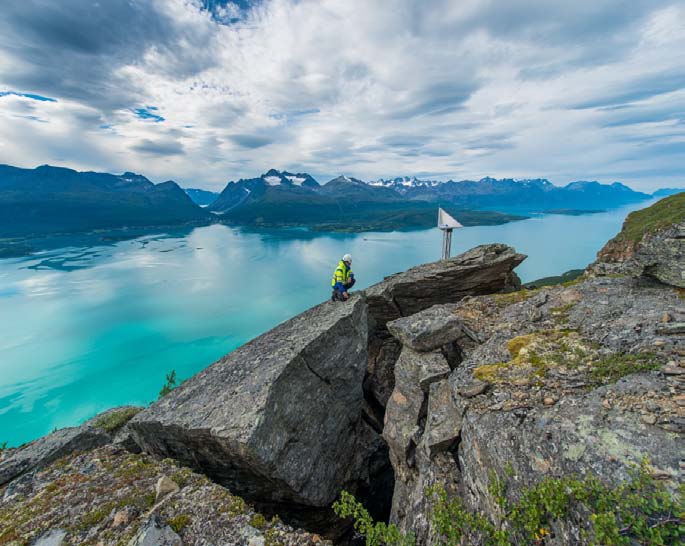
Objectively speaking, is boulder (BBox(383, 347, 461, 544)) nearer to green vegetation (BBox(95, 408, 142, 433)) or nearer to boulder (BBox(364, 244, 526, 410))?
boulder (BBox(364, 244, 526, 410))

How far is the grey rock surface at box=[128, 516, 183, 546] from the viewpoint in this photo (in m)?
6.70

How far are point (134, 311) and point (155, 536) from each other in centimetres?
9827

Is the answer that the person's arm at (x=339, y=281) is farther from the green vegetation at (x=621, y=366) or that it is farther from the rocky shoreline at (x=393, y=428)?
the green vegetation at (x=621, y=366)

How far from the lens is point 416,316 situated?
43.8 feet

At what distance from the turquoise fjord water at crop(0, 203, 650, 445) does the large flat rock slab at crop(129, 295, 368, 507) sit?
52024 millimetres

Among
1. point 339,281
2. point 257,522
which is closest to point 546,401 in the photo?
point 257,522

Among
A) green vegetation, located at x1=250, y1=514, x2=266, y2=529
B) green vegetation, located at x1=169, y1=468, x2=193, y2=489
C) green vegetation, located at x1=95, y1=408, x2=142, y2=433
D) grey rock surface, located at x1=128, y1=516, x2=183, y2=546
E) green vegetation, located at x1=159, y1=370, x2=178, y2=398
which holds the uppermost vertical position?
grey rock surface, located at x1=128, y1=516, x2=183, y2=546

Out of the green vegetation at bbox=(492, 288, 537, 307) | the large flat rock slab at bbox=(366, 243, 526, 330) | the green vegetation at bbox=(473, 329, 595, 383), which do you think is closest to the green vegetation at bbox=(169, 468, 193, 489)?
the green vegetation at bbox=(473, 329, 595, 383)

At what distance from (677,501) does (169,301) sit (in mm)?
A: 108169

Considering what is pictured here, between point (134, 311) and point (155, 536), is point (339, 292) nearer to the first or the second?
point (155, 536)

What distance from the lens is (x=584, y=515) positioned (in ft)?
17.1

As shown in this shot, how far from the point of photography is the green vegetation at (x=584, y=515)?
442 centimetres

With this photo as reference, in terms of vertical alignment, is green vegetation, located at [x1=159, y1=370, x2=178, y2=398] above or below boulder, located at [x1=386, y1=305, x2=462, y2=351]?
below

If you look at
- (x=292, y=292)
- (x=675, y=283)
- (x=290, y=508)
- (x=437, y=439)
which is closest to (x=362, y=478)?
(x=290, y=508)
